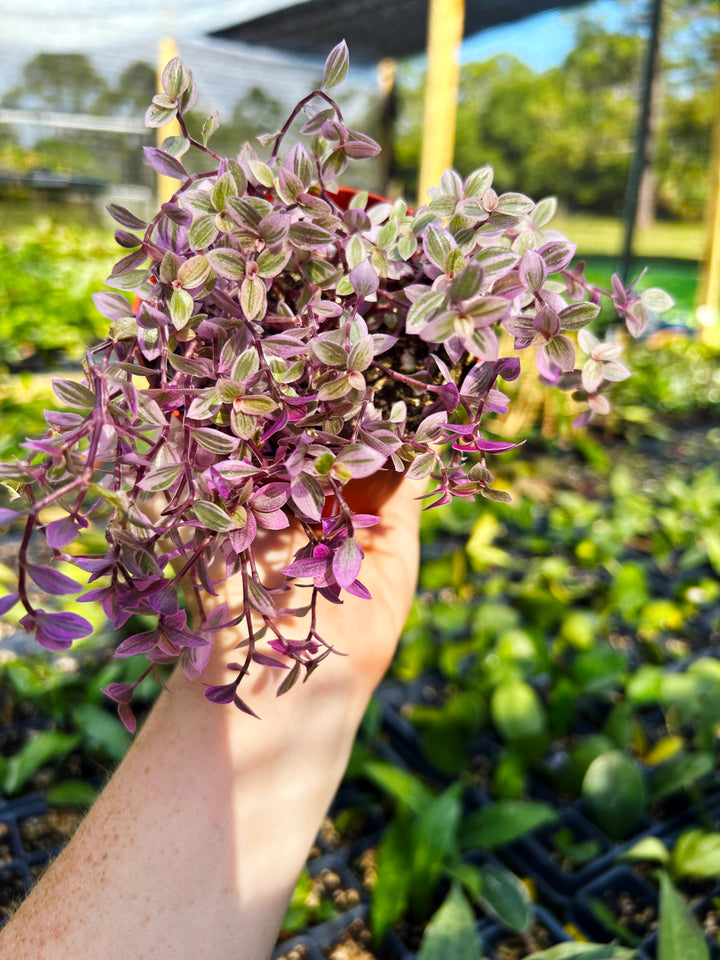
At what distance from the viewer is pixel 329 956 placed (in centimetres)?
96

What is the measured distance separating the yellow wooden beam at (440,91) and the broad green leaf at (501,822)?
2.28 m

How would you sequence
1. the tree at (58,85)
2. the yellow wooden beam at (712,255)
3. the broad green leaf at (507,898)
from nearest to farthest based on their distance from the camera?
the broad green leaf at (507,898) → the yellow wooden beam at (712,255) → the tree at (58,85)

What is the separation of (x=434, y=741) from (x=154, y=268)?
36.7 inches

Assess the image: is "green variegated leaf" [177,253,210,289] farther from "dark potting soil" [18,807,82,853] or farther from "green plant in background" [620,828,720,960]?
"dark potting soil" [18,807,82,853]

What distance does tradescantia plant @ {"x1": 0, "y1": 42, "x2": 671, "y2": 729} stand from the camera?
40 centimetres

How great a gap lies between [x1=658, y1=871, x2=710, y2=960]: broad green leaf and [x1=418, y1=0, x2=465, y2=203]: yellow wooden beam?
2.46 metres

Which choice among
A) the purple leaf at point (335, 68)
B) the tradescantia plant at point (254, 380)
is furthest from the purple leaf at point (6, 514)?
the purple leaf at point (335, 68)

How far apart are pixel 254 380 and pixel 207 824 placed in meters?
0.34

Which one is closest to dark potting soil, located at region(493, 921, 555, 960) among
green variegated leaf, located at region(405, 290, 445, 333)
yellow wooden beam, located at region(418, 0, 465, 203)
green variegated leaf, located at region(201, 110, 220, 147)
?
green variegated leaf, located at region(405, 290, 445, 333)

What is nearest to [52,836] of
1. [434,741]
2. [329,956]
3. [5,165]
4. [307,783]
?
[329,956]

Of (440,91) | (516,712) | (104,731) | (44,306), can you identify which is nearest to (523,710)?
(516,712)

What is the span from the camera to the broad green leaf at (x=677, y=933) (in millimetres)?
792

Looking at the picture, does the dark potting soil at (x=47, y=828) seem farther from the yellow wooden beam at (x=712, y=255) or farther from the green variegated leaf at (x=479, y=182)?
the yellow wooden beam at (x=712, y=255)

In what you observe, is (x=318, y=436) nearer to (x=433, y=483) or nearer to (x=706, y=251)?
(x=433, y=483)
